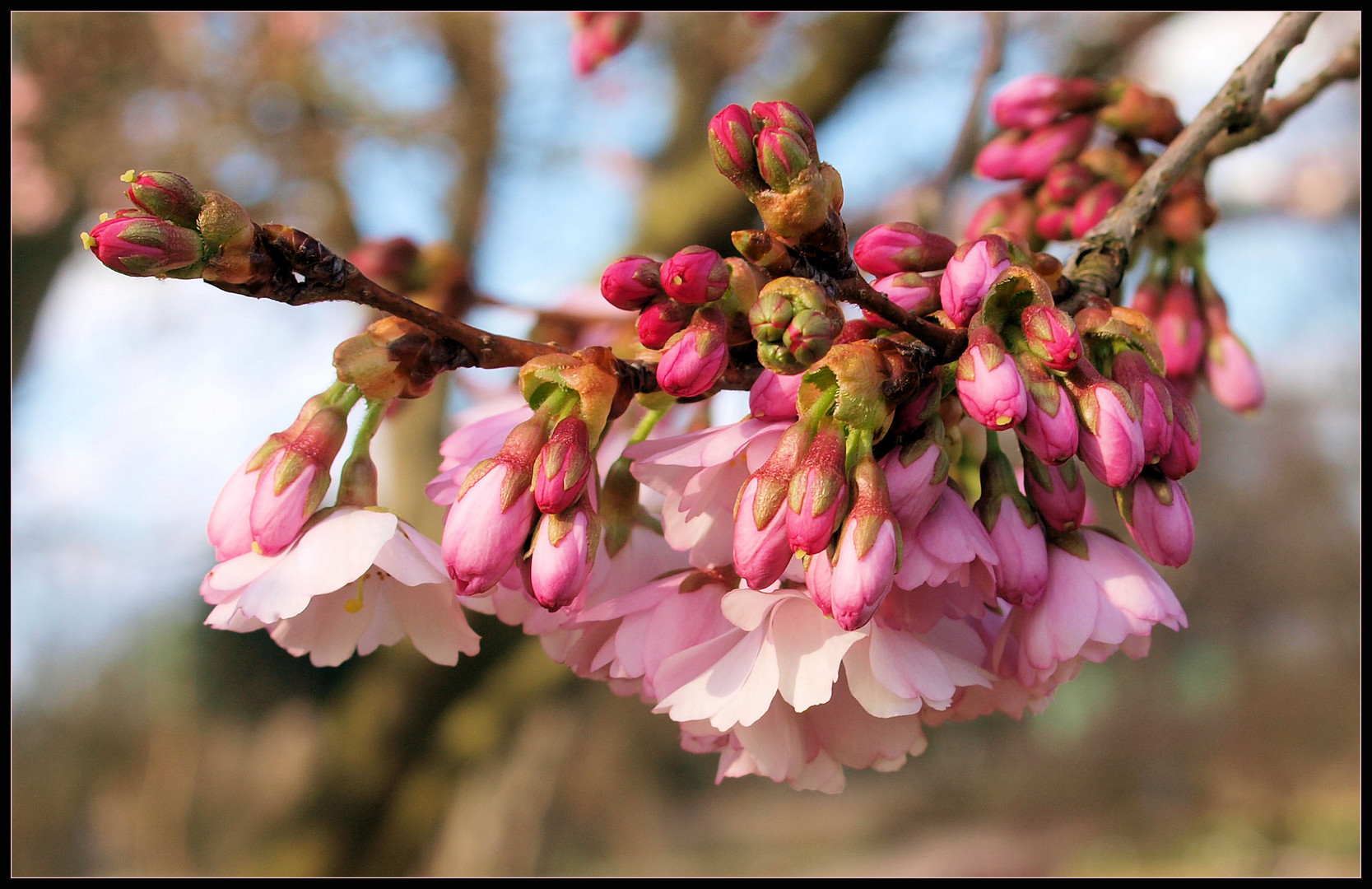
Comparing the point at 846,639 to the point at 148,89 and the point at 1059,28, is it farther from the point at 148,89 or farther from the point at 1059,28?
the point at 148,89

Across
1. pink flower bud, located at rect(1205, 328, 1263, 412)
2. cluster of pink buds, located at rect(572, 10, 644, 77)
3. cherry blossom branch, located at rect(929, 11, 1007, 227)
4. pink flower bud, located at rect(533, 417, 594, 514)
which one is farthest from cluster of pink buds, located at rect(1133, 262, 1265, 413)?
cluster of pink buds, located at rect(572, 10, 644, 77)

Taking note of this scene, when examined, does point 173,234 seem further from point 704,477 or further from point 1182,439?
point 1182,439

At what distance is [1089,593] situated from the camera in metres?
0.51

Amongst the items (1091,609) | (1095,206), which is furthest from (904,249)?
(1095,206)

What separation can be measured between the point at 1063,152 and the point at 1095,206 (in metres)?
0.10

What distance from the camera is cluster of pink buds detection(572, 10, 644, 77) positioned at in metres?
1.41

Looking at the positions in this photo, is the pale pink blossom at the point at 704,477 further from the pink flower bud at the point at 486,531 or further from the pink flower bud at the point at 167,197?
the pink flower bud at the point at 167,197

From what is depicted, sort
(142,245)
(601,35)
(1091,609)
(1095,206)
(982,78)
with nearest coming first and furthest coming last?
(142,245), (1091,609), (1095,206), (982,78), (601,35)

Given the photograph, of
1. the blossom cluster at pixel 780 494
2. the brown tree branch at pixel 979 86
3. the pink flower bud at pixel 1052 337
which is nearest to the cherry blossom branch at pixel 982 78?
the brown tree branch at pixel 979 86

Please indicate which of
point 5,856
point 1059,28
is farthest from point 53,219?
point 1059,28

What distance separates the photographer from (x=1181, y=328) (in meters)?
0.88

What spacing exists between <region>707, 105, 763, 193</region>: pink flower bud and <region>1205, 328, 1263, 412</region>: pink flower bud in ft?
2.30

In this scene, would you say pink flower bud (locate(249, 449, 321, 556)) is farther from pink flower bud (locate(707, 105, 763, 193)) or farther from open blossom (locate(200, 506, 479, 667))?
pink flower bud (locate(707, 105, 763, 193))

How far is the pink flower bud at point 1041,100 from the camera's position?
0.87 metres
